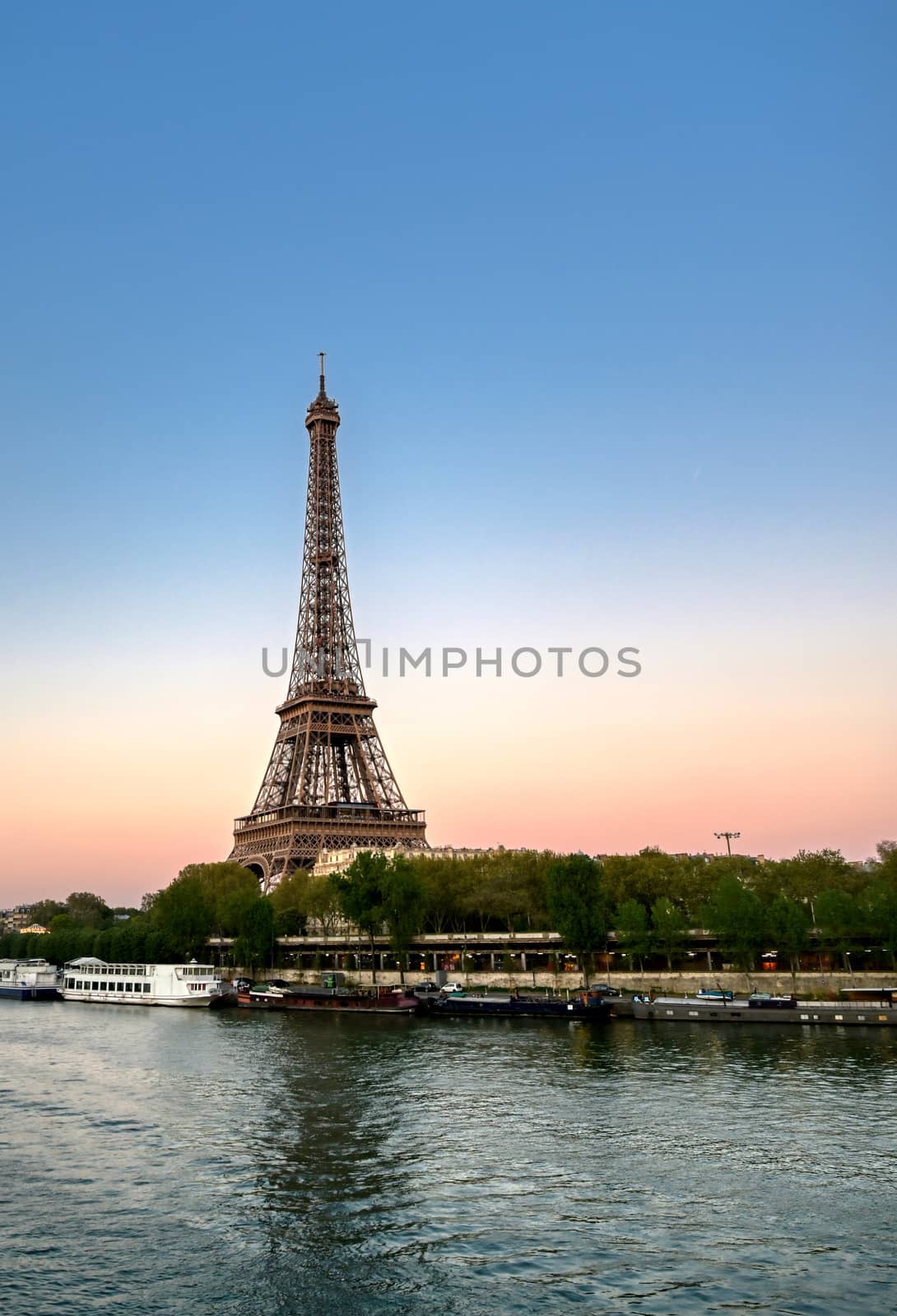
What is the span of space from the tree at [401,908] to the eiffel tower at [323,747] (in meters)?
35.1

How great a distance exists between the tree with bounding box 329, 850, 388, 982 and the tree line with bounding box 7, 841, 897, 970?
0.41 feet

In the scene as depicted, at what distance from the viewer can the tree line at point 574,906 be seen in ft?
263

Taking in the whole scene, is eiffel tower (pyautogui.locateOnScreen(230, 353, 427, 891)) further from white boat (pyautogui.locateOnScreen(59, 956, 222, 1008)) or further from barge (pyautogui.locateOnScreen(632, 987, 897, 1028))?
barge (pyautogui.locateOnScreen(632, 987, 897, 1028))

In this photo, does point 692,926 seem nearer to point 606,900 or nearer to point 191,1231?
point 606,900

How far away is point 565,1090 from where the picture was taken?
43.1 metres

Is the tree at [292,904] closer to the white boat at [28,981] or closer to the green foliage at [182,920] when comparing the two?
the green foliage at [182,920]

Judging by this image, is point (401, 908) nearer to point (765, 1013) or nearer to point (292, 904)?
point (292, 904)

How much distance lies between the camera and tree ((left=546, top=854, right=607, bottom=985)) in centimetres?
8531

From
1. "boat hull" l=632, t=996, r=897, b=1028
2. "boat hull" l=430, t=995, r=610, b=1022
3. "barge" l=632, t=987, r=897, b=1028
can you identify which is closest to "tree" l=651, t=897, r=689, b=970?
"boat hull" l=430, t=995, r=610, b=1022

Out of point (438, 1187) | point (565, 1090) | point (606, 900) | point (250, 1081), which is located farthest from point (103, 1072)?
point (606, 900)

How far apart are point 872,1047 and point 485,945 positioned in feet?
163

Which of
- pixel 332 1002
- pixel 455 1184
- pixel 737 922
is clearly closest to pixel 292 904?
pixel 332 1002

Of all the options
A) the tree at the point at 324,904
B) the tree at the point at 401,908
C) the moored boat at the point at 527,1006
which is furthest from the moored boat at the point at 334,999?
the tree at the point at 324,904

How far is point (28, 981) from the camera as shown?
11044 cm
